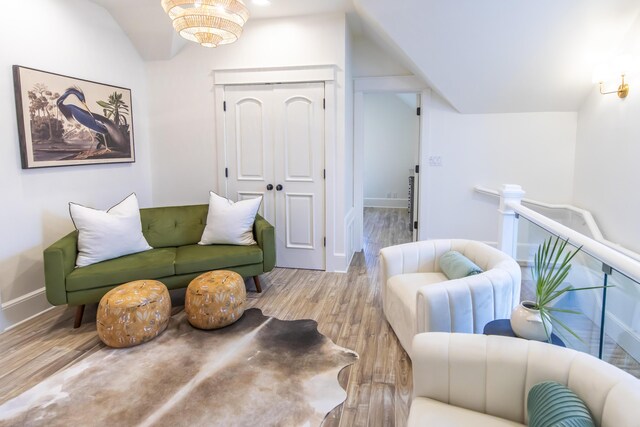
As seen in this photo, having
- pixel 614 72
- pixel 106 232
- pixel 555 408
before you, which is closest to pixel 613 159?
pixel 614 72

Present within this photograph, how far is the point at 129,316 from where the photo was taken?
2635mm

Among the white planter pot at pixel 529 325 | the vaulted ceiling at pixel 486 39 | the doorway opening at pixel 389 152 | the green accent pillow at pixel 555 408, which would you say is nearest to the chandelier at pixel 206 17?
the vaulted ceiling at pixel 486 39

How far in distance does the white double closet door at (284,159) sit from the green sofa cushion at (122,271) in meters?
1.30

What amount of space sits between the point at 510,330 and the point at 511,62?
301 cm

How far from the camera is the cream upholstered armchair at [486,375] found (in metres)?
1.34

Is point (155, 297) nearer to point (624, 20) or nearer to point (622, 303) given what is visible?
point (622, 303)

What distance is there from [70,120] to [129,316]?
6.42ft

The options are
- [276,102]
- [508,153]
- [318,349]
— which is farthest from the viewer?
[508,153]

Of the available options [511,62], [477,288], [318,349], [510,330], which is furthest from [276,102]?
[510,330]

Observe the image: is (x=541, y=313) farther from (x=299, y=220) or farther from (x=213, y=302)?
(x=299, y=220)

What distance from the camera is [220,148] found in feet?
14.5

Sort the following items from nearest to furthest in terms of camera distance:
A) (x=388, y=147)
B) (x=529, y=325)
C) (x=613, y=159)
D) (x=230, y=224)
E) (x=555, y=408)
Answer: (x=555, y=408)
(x=529, y=325)
(x=613, y=159)
(x=230, y=224)
(x=388, y=147)

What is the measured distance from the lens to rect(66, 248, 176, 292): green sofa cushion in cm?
296

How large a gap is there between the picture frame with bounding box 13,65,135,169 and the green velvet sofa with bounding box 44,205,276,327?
2.32ft
